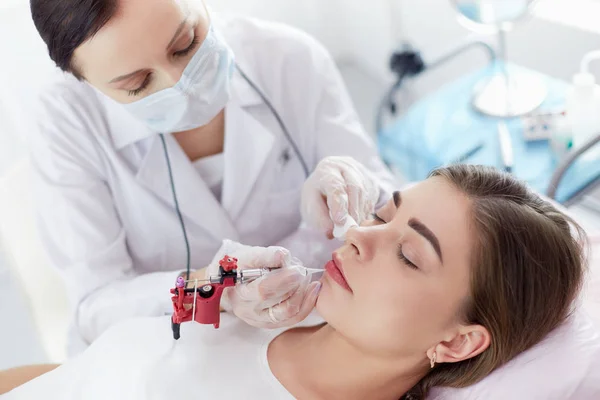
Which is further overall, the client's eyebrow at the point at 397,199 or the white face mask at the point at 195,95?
the white face mask at the point at 195,95

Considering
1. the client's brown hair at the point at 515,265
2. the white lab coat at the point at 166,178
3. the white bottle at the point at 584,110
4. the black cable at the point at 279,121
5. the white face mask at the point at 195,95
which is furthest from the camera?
the white bottle at the point at 584,110

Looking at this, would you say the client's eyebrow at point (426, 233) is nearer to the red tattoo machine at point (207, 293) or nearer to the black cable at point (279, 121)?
the red tattoo machine at point (207, 293)

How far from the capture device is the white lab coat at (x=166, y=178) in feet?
5.12

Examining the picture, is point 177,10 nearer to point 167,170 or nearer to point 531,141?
point 167,170

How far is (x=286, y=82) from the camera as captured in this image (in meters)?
1.76

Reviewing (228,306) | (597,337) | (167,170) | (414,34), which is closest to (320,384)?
(228,306)

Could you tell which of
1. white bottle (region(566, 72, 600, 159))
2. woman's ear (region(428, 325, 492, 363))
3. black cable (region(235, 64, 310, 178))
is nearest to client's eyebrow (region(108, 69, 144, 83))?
black cable (region(235, 64, 310, 178))

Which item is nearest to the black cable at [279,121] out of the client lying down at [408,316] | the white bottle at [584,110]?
the client lying down at [408,316]

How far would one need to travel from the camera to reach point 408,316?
1239mm

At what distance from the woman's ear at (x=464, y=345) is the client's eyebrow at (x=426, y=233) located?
0.51 ft

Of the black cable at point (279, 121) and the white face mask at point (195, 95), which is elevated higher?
the white face mask at point (195, 95)

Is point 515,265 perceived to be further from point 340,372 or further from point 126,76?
point 126,76

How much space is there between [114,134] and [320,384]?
2.63ft

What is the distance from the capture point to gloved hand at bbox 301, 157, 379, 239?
144cm
